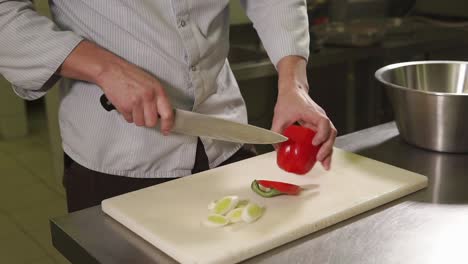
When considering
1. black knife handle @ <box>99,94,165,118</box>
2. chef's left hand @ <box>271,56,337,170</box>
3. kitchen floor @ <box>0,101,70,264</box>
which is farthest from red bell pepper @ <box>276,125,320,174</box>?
kitchen floor @ <box>0,101,70,264</box>

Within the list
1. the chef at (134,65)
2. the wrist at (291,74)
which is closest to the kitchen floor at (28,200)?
the chef at (134,65)

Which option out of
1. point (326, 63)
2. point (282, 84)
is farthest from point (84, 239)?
point (326, 63)

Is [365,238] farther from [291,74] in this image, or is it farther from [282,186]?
[291,74]

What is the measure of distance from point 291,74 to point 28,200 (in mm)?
1751

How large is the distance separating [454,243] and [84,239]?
459mm

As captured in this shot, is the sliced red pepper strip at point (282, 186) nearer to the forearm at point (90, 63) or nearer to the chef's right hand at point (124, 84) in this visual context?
the chef's right hand at point (124, 84)

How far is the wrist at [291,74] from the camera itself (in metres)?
1.06

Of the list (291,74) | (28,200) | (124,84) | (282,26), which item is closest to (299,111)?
(291,74)

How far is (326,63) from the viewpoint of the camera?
206cm

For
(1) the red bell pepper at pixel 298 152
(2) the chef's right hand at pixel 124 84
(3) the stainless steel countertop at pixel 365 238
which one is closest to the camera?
(3) the stainless steel countertop at pixel 365 238

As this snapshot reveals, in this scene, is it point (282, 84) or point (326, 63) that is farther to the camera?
point (326, 63)

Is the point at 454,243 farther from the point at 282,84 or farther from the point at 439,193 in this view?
the point at 282,84

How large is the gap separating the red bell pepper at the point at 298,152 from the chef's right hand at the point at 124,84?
0.21 m

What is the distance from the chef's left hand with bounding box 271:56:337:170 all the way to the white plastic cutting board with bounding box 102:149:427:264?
46 mm
